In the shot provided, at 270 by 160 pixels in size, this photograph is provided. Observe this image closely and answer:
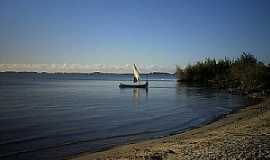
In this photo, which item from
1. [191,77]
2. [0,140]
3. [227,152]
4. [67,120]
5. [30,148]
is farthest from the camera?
[191,77]

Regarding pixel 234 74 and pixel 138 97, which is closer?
pixel 138 97

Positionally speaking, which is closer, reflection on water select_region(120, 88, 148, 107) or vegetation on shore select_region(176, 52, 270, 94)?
reflection on water select_region(120, 88, 148, 107)

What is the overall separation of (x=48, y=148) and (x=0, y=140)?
3528 mm

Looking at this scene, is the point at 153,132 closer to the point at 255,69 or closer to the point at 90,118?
the point at 90,118

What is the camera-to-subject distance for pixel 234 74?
282 ft

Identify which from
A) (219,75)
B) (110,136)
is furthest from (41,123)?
(219,75)

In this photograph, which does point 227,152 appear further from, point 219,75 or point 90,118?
point 219,75

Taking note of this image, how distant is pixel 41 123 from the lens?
26.4 meters

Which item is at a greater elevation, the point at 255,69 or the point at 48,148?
the point at 255,69

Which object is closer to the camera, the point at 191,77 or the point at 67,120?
the point at 67,120

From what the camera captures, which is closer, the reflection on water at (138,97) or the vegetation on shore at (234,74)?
the reflection on water at (138,97)

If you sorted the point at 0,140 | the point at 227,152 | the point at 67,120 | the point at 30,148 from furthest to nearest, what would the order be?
the point at 67,120, the point at 0,140, the point at 30,148, the point at 227,152

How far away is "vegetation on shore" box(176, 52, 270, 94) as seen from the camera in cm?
6800

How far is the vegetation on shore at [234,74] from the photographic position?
6800cm
